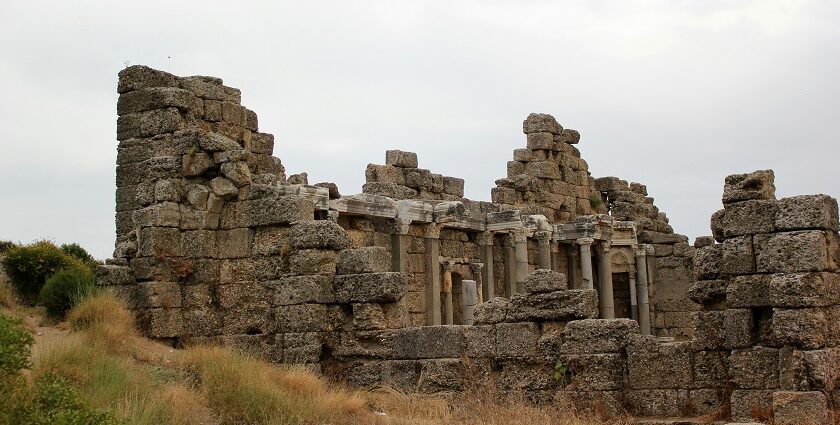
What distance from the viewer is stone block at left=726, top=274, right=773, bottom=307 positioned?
1150cm

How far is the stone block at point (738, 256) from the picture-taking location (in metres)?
11.7

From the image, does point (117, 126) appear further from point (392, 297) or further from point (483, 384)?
point (483, 384)

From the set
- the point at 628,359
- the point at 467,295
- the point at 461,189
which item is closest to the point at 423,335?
the point at 628,359

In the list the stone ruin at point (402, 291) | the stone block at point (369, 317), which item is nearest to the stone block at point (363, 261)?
the stone ruin at point (402, 291)

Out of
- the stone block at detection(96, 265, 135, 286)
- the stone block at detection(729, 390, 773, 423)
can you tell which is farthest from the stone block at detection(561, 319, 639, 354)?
the stone block at detection(96, 265, 135, 286)

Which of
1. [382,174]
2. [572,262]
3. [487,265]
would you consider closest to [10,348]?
[382,174]

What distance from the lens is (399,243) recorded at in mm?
22797

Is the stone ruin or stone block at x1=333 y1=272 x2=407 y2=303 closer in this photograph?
the stone ruin

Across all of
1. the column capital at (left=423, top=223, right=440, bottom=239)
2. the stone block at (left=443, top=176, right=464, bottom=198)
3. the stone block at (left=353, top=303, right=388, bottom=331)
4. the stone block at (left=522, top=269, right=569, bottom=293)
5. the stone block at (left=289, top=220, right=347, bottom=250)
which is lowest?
the stone block at (left=353, top=303, right=388, bottom=331)

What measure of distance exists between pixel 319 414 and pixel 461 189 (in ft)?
53.9

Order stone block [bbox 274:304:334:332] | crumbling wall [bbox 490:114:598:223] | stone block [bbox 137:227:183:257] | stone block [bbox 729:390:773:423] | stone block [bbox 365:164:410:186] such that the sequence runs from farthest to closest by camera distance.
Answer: crumbling wall [bbox 490:114:598:223], stone block [bbox 365:164:410:186], stone block [bbox 137:227:183:257], stone block [bbox 274:304:334:332], stone block [bbox 729:390:773:423]

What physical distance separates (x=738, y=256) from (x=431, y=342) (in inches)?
166

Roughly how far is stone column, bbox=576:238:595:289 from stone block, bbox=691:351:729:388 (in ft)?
54.2

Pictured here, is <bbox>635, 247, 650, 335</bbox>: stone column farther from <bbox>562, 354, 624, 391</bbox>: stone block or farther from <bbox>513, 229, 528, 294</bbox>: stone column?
<bbox>562, 354, 624, 391</bbox>: stone block
